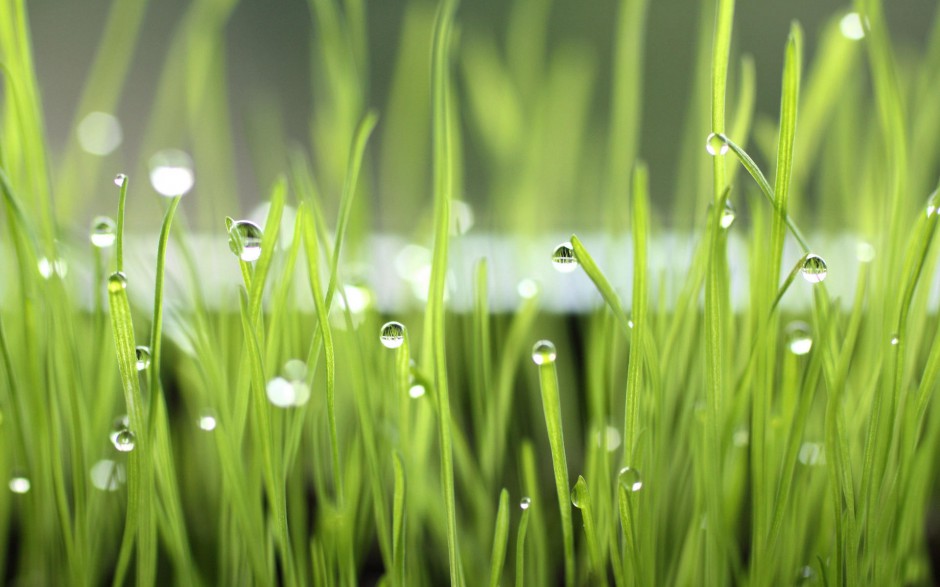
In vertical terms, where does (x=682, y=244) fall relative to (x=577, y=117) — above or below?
below

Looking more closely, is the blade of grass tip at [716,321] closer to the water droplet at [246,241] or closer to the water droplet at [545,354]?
the water droplet at [545,354]

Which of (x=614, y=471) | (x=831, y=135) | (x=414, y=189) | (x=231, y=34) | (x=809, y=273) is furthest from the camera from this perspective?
(x=231, y=34)

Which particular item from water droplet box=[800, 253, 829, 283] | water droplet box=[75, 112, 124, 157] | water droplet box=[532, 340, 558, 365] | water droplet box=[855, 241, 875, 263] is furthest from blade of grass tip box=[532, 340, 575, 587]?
water droplet box=[75, 112, 124, 157]

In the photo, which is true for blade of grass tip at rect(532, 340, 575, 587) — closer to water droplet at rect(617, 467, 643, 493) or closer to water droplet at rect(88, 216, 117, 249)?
water droplet at rect(617, 467, 643, 493)

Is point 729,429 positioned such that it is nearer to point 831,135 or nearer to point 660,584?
point 660,584

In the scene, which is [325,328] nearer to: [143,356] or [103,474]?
[143,356]

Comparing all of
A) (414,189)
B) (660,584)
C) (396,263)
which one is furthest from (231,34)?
(660,584)

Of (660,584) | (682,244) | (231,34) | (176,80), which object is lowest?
(660,584)
